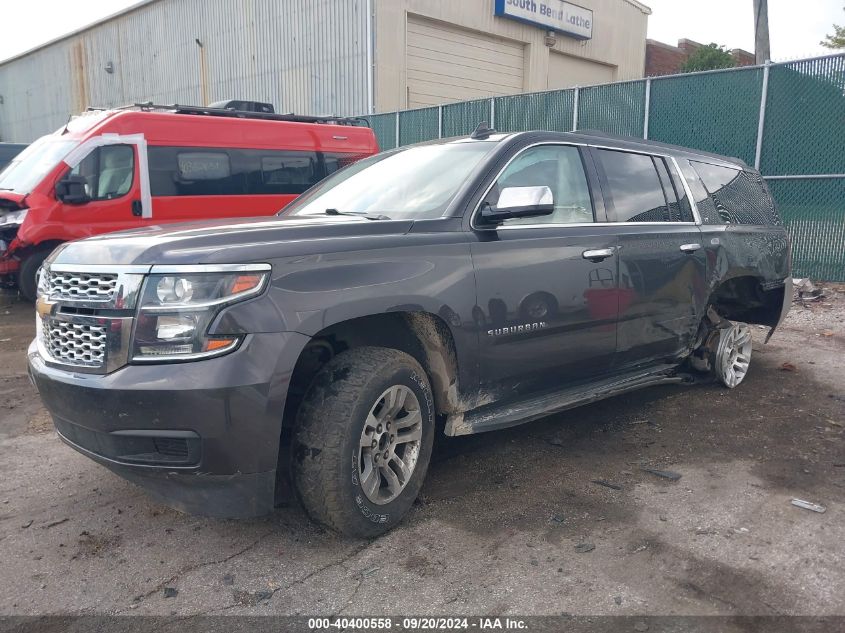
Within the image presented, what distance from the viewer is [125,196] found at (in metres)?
8.84

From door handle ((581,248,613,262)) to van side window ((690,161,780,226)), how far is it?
1.52m

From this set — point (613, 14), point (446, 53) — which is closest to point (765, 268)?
point (446, 53)

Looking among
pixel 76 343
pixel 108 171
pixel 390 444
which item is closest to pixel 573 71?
pixel 108 171

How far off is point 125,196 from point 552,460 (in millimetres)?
7094

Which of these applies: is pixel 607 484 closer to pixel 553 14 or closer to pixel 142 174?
pixel 142 174

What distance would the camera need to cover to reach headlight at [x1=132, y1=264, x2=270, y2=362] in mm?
2557

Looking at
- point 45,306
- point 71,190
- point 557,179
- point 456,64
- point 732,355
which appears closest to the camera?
point 45,306

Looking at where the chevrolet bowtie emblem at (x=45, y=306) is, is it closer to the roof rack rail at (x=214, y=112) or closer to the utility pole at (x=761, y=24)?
the roof rack rail at (x=214, y=112)

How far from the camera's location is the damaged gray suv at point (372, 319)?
2590mm

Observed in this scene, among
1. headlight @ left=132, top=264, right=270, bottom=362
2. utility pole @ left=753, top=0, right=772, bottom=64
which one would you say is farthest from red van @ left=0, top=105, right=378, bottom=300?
utility pole @ left=753, top=0, right=772, bottom=64

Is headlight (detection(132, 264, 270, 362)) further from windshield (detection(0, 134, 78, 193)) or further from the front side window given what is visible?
windshield (detection(0, 134, 78, 193))

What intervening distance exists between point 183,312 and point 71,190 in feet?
22.7

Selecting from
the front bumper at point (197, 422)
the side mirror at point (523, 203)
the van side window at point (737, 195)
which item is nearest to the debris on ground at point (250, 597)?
the front bumper at point (197, 422)

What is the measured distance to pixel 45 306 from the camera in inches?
118
